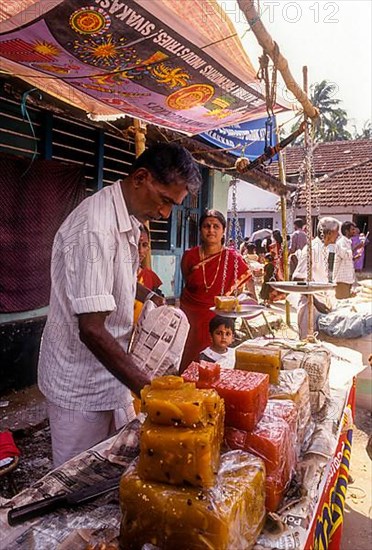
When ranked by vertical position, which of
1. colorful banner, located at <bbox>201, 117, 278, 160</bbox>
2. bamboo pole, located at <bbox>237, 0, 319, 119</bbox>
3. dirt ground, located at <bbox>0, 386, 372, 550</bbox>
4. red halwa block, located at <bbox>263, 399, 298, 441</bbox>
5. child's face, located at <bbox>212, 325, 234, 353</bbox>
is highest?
colorful banner, located at <bbox>201, 117, 278, 160</bbox>

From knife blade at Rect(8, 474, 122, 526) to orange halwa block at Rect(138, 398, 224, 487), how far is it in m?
0.27

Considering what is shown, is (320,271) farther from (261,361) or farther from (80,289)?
(80,289)

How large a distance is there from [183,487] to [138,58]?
2150 mm

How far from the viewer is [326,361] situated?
2.00m

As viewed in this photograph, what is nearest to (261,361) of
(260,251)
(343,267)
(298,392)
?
(298,392)

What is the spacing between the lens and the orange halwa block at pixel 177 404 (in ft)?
3.02

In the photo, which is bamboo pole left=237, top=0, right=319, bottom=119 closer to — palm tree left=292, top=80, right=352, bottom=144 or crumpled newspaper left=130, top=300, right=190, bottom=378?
crumpled newspaper left=130, top=300, right=190, bottom=378

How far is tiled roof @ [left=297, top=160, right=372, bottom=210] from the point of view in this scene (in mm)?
15930

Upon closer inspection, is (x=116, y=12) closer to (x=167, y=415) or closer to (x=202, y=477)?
(x=167, y=415)

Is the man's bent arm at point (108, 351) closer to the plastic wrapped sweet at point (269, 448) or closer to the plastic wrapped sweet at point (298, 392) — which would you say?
the plastic wrapped sweet at point (269, 448)

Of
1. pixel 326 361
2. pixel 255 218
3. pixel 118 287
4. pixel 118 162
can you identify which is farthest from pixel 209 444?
pixel 255 218

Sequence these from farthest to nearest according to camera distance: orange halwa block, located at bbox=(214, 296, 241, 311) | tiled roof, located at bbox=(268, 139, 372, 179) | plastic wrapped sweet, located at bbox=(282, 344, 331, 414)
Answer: tiled roof, located at bbox=(268, 139, 372, 179), orange halwa block, located at bbox=(214, 296, 241, 311), plastic wrapped sweet, located at bbox=(282, 344, 331, 414)

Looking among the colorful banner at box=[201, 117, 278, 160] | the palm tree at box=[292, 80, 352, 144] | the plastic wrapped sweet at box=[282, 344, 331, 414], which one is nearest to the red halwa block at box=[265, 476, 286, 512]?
the plastic wrapped sweet at box=[282, 344, 331, 414]

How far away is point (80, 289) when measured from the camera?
1431mm
